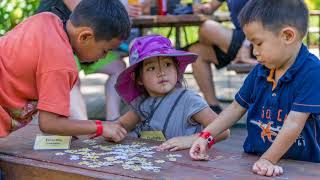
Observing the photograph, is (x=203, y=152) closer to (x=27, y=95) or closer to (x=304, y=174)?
(x=304, y=174)

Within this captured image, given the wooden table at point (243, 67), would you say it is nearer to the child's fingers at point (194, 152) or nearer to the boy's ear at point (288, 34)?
the child's fingers at point (194, 152)

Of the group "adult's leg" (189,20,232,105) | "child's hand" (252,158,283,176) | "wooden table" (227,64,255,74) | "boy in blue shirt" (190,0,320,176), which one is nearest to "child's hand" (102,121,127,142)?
"boy in blue shirt" (190,0,320,176)

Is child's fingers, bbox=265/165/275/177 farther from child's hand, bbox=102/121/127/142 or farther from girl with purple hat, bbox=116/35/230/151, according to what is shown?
child's hand, bbox=102/121/127/142

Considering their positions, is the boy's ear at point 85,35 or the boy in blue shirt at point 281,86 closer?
the boy in blue shirt at point 281,86

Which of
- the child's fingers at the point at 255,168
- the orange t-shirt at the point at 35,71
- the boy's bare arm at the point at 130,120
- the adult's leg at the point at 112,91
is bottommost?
the adult's leg at the point at 112,91

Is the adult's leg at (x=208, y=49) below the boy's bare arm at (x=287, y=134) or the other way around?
below

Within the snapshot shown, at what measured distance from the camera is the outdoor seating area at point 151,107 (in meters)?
2.16

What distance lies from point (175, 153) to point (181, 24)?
2.43 metres

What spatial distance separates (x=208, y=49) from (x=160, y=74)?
200cm

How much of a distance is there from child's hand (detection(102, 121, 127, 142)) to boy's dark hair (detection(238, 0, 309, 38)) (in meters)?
0.83

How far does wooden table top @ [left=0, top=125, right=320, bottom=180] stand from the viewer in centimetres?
211

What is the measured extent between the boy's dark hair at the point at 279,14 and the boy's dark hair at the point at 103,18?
1.92 feet

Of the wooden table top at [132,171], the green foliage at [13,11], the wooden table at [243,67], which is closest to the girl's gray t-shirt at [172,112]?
the wooden table top at [132,171]

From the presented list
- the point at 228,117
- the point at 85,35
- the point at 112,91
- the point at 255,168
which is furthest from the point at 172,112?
the point at 112,91
